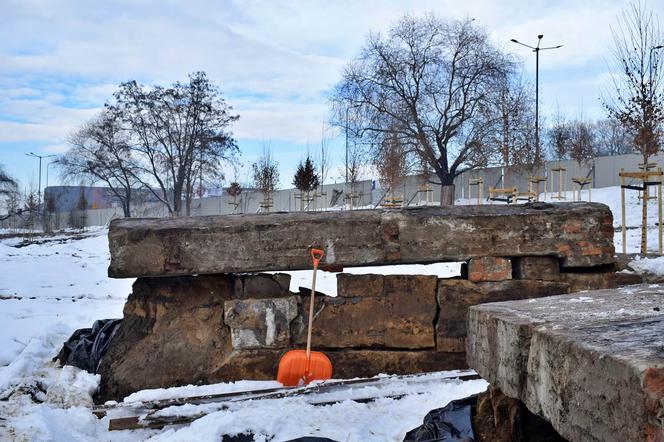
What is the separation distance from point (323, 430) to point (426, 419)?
739mm

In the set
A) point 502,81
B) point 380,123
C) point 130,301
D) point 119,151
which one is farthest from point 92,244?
point 130,301

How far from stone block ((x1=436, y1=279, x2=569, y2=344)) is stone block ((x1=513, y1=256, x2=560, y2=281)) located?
6 cm

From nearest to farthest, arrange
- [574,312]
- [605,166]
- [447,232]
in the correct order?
[574,312]
[447,232]
[605,166]

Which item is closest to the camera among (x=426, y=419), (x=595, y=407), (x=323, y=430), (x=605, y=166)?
(x=595, y=407)

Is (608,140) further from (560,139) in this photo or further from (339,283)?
(339,283)

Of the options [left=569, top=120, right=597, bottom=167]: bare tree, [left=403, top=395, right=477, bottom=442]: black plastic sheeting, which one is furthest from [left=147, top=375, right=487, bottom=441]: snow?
[left=569, top=120, right=597, bottom=167]: bare tree

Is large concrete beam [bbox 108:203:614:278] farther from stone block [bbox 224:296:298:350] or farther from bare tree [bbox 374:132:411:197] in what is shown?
bare tree [bbox 374:132:411:197]

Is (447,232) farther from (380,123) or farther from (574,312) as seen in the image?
(380,123)

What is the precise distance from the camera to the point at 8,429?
360 centimetres

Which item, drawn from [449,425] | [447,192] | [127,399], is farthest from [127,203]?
[449,425]

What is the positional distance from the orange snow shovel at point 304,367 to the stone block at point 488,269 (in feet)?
4.46

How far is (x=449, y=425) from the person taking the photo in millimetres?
2887

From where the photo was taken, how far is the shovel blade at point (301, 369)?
4625 mm

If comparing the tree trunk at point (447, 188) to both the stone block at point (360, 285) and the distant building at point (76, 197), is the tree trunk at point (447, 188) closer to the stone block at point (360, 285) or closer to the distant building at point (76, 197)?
the stone block at point (360, 285)
